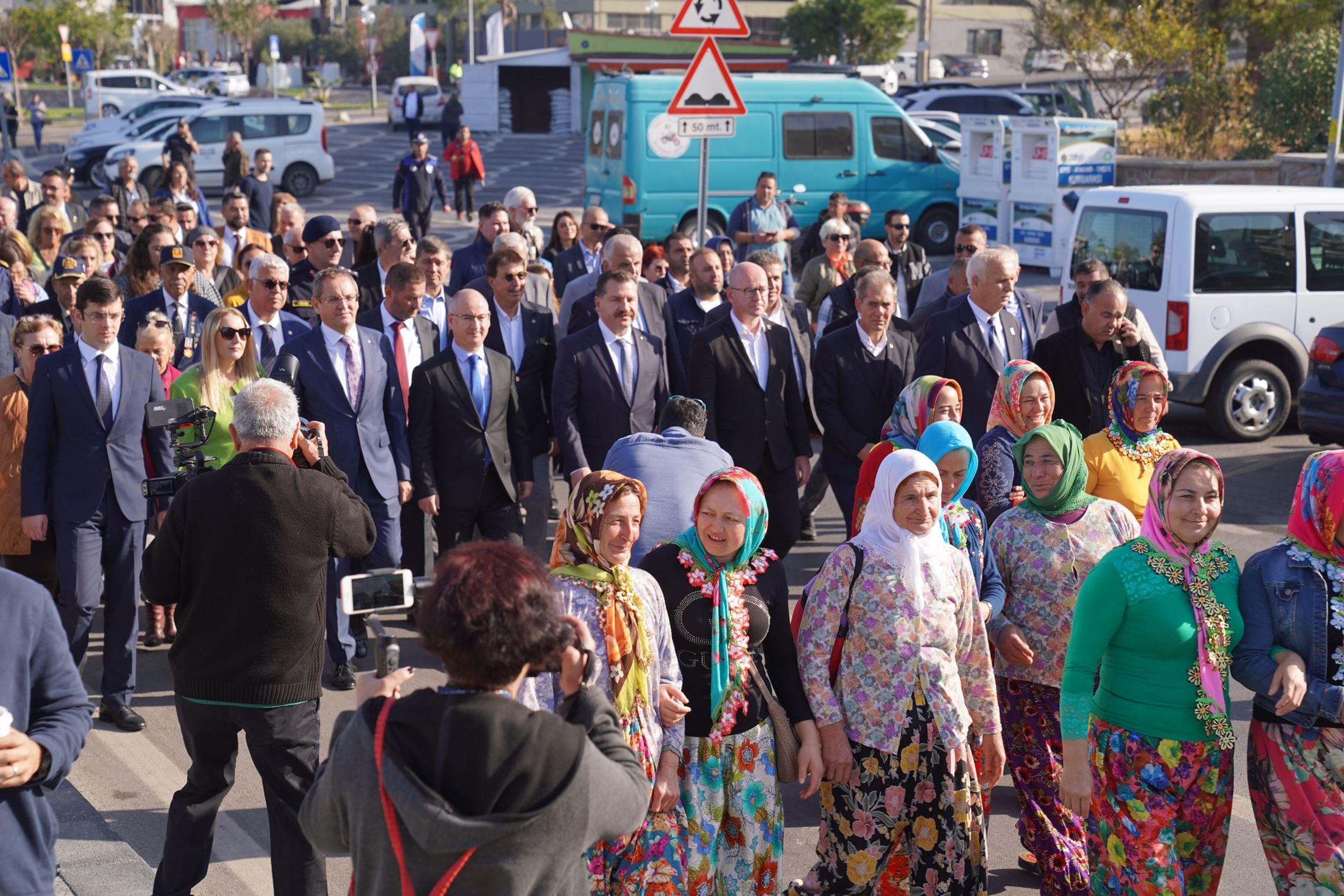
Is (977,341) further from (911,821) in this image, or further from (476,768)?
(476,768)

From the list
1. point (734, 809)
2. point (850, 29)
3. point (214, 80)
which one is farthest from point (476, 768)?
point (214, 80)

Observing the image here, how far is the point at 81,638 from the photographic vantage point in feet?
21.9

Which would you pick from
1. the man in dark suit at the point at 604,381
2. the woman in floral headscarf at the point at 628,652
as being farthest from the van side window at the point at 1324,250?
the woman in floral headscarf at the point at 628,652

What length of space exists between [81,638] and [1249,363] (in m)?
9.33

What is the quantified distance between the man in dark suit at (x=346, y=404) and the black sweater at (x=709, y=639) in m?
3.06

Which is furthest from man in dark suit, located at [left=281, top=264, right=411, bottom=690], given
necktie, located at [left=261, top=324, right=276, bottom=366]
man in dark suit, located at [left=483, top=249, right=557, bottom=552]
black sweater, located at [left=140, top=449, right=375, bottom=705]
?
black sweater, located at [left=140, top=449, right=375, bottom=705]

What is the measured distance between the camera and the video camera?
17.8 ft

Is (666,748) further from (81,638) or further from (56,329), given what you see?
(56,329)

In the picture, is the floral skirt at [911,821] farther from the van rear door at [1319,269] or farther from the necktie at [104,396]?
the van rear door at [1319,269]

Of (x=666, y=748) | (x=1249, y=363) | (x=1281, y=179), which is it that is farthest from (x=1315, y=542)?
(x=1281, y=179)

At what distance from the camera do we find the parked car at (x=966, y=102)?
103 ft

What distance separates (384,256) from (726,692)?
596 cm

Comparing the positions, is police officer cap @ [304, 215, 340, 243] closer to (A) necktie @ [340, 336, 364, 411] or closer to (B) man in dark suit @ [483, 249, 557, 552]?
(B) man in dark suit @ [483, 249, 557, 552]

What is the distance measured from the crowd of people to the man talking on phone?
1cm
